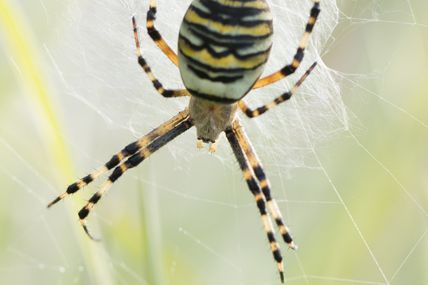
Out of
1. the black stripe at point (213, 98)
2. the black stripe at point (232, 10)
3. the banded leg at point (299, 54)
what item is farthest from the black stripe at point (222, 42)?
the banded leg at point (299, 54)

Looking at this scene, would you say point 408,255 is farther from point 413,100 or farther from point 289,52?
point 289,52

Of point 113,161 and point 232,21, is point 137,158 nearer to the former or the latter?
point 113,161

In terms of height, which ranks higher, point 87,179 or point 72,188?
point 72,188

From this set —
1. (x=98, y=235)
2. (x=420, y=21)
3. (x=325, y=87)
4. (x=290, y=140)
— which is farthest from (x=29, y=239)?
(x=420, y=21)

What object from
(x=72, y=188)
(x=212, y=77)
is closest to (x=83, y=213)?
(x=72, y=188)

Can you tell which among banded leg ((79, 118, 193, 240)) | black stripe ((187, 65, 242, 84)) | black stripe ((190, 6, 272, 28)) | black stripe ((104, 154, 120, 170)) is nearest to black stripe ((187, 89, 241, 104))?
black stripe ((187, 65, 242, 84))

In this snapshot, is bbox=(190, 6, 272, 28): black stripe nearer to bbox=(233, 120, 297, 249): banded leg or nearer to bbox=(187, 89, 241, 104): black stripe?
bbox=(187, 89, 241, 104): black stripe
